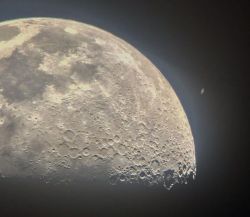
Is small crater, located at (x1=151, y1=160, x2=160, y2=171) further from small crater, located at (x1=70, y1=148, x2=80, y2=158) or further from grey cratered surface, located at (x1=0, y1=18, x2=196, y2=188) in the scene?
small crater, located at (x1=70, y1=148, x2=80, y2=158)

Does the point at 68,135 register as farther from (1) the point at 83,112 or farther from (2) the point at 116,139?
(2) the point at 116,139

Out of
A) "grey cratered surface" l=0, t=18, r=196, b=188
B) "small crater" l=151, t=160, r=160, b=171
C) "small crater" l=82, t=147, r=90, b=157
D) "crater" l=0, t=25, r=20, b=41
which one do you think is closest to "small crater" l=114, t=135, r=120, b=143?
"grey cratered surface" l=0, t=18, r=196, b=188

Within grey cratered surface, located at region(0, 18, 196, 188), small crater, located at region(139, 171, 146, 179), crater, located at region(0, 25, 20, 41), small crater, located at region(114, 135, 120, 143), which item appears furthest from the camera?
crater, located at region(0, 25, 20, 41)

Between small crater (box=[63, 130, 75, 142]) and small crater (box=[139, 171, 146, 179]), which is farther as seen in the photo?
small crater (box=[139, 171, 146, 179])

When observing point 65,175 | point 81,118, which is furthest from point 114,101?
point 65,175

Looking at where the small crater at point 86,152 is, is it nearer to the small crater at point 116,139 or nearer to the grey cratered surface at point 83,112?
the grey cratered surface at point 83,112

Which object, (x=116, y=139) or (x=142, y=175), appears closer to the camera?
(x=116, y=139)

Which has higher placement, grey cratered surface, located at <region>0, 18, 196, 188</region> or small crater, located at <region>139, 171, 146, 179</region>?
grey cratered surface, located at <region>0, 18, 196, 188</region>

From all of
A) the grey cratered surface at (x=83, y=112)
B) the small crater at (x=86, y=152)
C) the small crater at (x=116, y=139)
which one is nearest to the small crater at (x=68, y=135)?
the grey cratered surface at (x=83, y=112)

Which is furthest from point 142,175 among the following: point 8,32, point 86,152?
point 8,32
